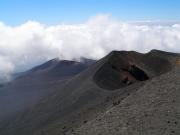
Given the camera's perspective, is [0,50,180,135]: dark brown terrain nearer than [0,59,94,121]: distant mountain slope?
Yes

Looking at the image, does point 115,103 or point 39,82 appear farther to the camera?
point 39,82

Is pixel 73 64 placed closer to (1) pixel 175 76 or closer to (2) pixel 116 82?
(2) pixel 116 82

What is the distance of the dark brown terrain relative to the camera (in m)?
29.1

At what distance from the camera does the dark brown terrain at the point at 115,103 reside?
29.1 m

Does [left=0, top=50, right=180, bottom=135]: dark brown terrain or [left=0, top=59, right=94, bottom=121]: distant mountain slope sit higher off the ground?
[left=0, top=59, right=94, bottom=121]: distant mountain slope

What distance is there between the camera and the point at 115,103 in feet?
120

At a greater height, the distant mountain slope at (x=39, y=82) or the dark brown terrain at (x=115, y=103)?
the distant mountain slope at (x=39, y=82)

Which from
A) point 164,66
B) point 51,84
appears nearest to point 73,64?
point 51,84

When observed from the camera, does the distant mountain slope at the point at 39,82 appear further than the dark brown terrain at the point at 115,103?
Yes

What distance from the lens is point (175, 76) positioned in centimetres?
3784

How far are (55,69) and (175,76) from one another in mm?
86502

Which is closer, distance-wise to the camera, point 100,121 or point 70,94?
point 100,121

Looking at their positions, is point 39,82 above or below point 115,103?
above

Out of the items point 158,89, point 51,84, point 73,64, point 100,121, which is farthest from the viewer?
point 73,64
